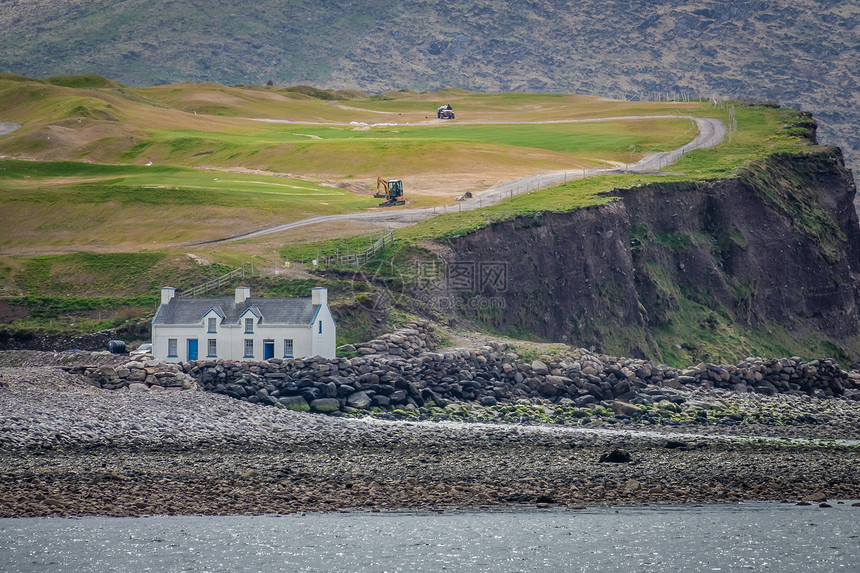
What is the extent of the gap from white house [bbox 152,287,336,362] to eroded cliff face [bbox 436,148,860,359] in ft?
45.7

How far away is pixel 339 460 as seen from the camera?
4344 centimetres

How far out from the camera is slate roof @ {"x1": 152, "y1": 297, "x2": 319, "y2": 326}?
59.7 meters

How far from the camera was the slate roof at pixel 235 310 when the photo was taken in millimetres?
59719

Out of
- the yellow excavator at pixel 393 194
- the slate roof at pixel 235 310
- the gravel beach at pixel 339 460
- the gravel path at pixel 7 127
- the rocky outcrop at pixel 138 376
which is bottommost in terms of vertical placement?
the gravel beach at pixel 339 460

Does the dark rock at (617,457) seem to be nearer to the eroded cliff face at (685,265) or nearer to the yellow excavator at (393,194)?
Result: the eroded cliff face at (685,265)

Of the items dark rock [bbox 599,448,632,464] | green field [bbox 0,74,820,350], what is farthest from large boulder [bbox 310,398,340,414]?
dark rock [bbox 599,448,632,464]

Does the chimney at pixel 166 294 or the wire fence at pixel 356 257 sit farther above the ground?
the wire fence at pixel 356 257

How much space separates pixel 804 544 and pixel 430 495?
11.0 meters

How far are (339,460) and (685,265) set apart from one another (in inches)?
2028

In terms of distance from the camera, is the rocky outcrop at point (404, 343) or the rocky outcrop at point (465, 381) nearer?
the rocky outcrop at point (465, 381)

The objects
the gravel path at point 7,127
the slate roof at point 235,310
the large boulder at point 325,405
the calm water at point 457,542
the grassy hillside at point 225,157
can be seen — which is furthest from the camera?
the gravel path at point 7,127

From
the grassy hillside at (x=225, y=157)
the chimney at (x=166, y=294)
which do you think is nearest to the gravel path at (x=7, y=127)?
the grassy hillside at (x=225, y=157)

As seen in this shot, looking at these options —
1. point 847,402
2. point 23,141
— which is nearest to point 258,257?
point 847,402

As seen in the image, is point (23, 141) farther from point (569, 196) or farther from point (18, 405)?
point (18, 405)
